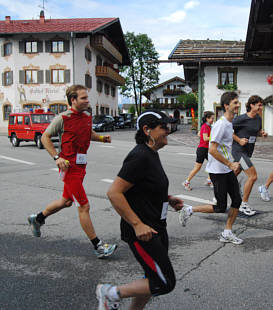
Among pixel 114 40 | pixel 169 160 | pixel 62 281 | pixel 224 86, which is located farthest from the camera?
pixel 114 40

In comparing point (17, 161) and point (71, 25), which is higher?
point (71, 25)

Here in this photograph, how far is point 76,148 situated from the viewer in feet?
13.6

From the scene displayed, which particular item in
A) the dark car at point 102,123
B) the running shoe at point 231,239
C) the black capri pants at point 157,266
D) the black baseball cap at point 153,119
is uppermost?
the dark car at point 102,123

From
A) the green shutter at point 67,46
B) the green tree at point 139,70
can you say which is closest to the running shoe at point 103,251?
the green shutter at point 67,46

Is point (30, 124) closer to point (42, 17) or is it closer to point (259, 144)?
point (259, 144)

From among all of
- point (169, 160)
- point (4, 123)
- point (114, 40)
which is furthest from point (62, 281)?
point (114, 40)

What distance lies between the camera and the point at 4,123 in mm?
40125

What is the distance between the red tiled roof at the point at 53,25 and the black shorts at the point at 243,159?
34.0 metres

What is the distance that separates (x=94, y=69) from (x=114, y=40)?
961 cm

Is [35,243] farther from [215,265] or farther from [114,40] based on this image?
[114,40]

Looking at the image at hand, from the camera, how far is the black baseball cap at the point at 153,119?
248 centimetres

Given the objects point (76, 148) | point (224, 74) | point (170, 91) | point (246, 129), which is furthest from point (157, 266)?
point (170, 91)

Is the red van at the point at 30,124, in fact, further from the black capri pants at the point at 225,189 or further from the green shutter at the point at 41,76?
the green shutter at the point at 41,76

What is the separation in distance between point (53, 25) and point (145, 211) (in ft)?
133
